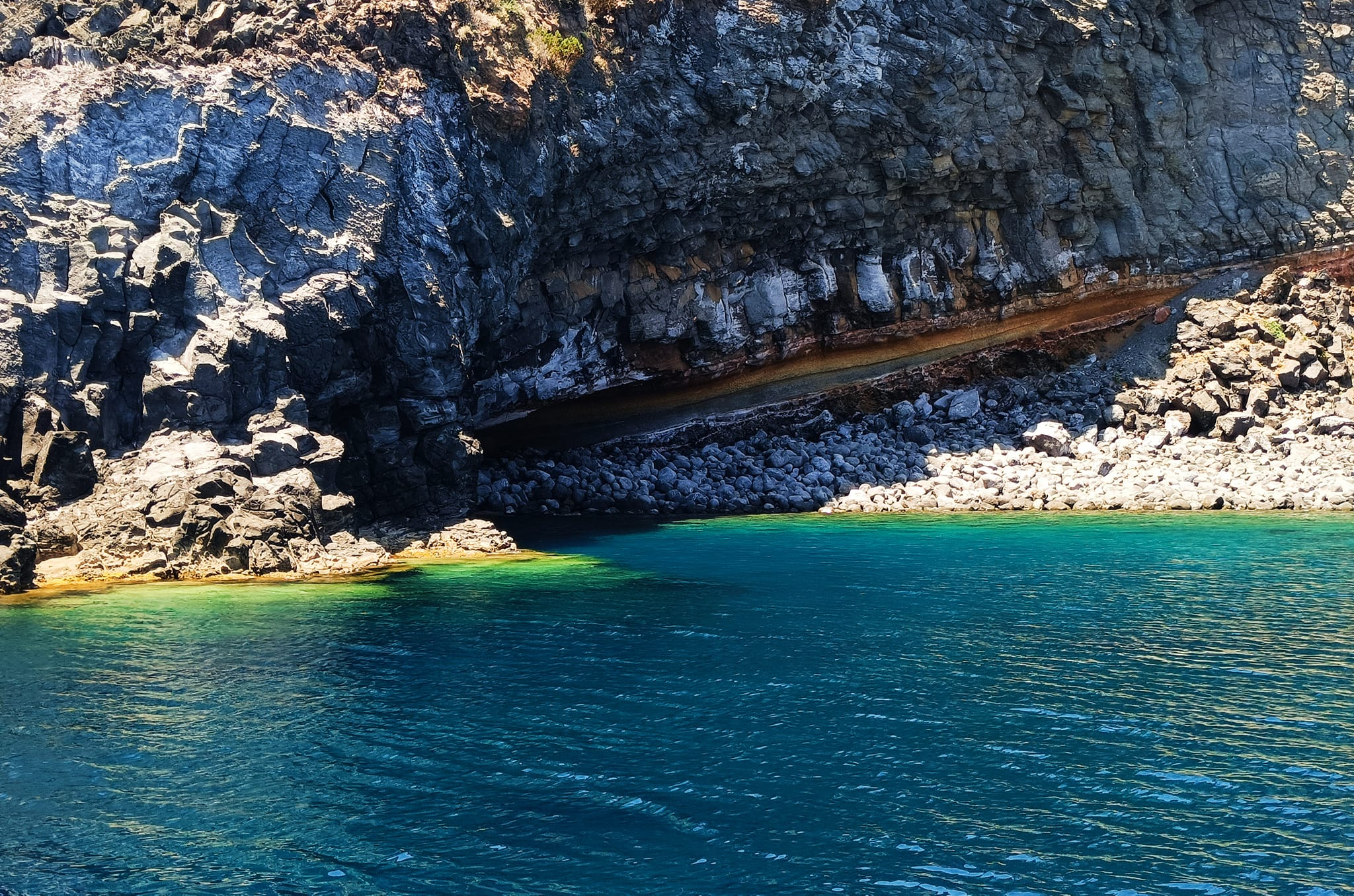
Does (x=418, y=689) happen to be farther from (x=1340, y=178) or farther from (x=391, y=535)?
(x=1340, y=178)

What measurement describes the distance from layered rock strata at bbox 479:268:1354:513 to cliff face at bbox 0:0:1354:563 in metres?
3.29

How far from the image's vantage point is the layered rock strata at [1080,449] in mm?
36875

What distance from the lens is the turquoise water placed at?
1057cm

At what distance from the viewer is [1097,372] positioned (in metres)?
45.9

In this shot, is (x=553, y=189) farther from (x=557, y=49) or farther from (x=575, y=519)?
(x=575, y=519)

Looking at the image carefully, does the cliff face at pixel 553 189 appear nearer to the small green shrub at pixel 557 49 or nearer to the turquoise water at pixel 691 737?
the small green shrub at pixel 557 49

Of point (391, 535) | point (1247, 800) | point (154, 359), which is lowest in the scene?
point (1247, 800)

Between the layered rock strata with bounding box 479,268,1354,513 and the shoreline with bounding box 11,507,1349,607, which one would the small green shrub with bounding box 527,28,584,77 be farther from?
the shoreline with bounding box 11,507,1349,607

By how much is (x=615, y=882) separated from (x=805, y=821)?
222 centimetres

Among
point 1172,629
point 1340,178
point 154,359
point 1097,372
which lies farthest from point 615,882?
point 1340,178

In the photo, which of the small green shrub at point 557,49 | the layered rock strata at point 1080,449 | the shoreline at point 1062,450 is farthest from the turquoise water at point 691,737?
the small green shrub at point 557,49

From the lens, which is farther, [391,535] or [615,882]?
[391,535]

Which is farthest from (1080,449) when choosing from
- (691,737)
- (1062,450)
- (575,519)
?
(691,737)

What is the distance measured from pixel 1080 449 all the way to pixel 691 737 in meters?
29.9
